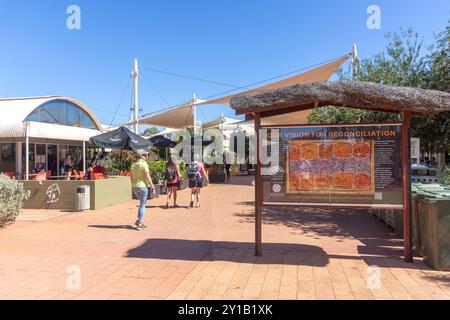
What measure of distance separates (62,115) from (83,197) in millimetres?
11885

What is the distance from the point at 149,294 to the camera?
4.57 m

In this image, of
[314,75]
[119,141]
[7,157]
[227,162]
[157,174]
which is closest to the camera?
[119,141]

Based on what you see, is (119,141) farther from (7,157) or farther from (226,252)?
(7,157)

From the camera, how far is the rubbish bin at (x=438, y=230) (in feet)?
17.4

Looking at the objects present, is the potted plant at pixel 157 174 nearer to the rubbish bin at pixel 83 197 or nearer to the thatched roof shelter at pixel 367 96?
the rubbish bin at pixel 83 197

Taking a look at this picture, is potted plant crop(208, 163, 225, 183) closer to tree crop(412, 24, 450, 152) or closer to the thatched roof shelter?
tree crop(412, 24, 450, 152)

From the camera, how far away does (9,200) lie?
8.51m

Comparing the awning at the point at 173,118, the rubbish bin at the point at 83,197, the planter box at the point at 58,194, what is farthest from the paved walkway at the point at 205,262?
the awning at the point at 173,118

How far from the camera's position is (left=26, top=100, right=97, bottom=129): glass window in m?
19.1

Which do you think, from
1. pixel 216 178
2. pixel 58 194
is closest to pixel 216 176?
pixel 216 178

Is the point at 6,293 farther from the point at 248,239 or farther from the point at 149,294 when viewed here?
the point at 248,239

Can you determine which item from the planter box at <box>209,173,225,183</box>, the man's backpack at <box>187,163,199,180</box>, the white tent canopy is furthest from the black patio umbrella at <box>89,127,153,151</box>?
the planter box at <box>209,173,225,183</box>

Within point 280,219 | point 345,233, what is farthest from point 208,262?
point 280,219

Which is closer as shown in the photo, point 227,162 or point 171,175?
point 171,175
